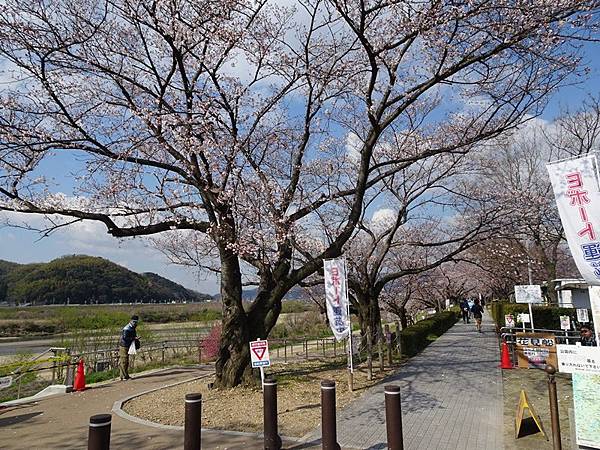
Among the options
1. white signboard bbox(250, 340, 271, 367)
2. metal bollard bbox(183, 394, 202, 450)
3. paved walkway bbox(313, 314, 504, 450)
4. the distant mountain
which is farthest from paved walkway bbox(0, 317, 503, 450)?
the distant mountain

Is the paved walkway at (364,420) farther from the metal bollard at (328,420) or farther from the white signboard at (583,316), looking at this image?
the white signboard at (583,316)

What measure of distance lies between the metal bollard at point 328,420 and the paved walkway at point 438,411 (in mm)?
736

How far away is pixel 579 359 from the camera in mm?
5211

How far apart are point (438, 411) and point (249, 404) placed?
3.45 m

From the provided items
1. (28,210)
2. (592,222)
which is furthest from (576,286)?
(28,210)

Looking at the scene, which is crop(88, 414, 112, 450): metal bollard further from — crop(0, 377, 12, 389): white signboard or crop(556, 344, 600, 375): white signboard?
crop(0, 377, 12, 389): white signboard

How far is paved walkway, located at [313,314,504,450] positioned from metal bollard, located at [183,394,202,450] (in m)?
2.24

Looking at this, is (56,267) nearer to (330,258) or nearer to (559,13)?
(330,258)

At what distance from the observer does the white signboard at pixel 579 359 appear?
5.09 meters

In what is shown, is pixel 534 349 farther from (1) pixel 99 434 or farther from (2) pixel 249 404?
(1) pixel 99 434

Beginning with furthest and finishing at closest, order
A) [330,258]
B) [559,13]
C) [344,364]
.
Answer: [344,364] → [330,258] → [559,13]

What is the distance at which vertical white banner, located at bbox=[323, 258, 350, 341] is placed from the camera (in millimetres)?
9002

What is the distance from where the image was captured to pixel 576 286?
24.5m

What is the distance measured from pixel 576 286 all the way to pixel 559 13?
73.6 feet
